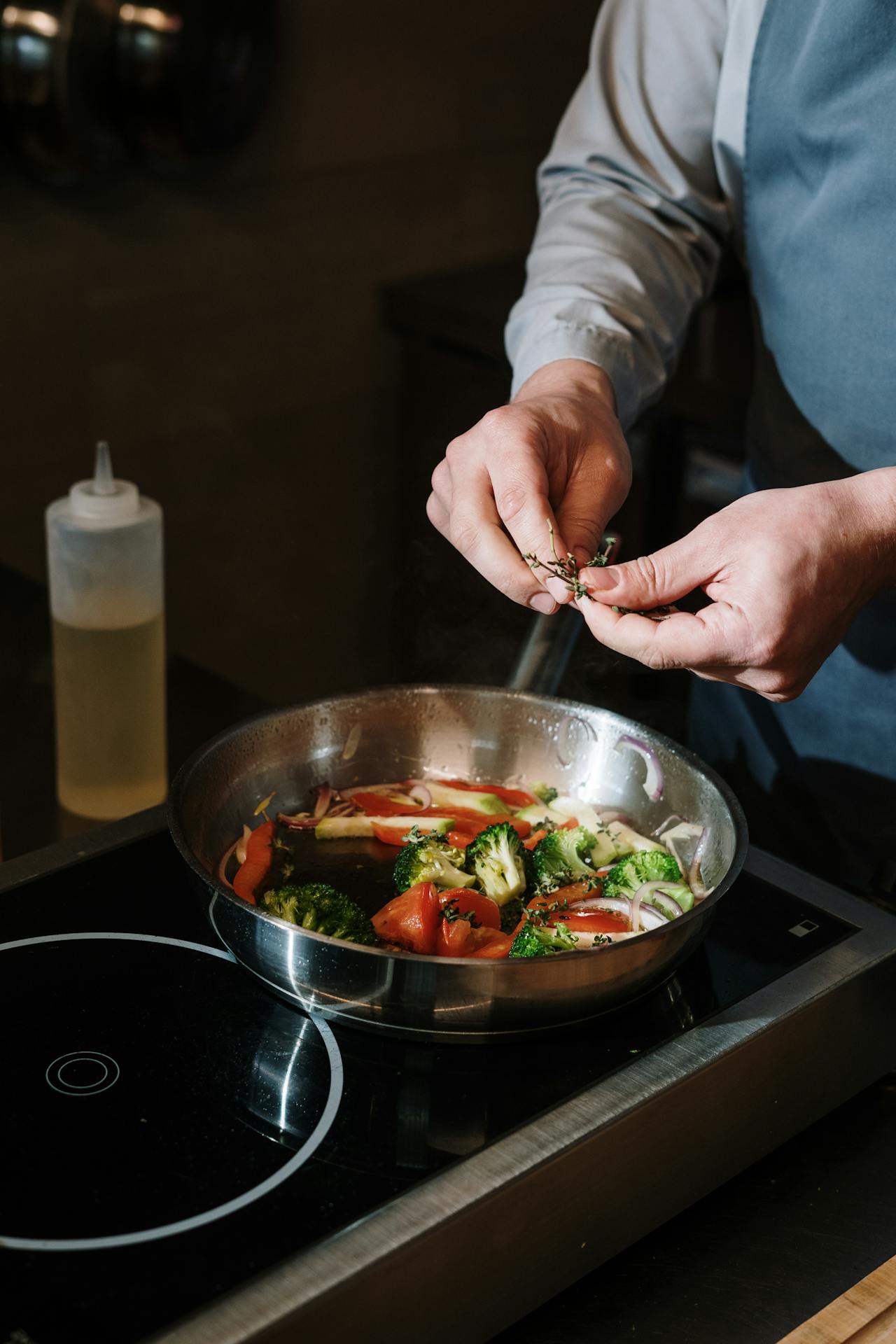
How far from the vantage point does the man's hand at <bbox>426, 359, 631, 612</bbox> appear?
0.97m

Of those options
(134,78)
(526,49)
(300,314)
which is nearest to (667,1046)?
(134,78)

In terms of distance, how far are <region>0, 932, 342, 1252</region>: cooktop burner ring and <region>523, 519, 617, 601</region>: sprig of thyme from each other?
323 mm

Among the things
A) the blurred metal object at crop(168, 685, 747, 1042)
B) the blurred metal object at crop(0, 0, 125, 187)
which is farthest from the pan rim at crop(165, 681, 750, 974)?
the blurred metal object at crop(0, 0, 125, 187)

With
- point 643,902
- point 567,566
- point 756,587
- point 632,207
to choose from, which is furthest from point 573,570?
point 632,207

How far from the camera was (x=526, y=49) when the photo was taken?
267cm

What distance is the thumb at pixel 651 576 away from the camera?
0.91 m

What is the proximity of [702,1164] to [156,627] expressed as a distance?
0.70m

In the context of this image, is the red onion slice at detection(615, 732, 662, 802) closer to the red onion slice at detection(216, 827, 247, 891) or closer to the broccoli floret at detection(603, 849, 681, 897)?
the broccoli floret at detection(603, 849, 681, 897)

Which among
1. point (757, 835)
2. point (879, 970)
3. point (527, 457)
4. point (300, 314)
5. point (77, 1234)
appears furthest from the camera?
point (300, 314)

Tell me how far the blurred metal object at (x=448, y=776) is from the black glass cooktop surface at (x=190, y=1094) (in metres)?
0.03

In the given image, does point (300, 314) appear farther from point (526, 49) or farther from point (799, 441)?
point (799, 441)

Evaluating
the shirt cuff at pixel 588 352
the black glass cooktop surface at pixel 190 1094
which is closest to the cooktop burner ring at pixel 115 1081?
the black glass cooktop surface at pixel 190 1094

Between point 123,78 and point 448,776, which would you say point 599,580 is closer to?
point 448,776

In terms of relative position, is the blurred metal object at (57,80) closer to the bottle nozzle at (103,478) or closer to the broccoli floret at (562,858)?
the bottle nozzle at (103,478)
